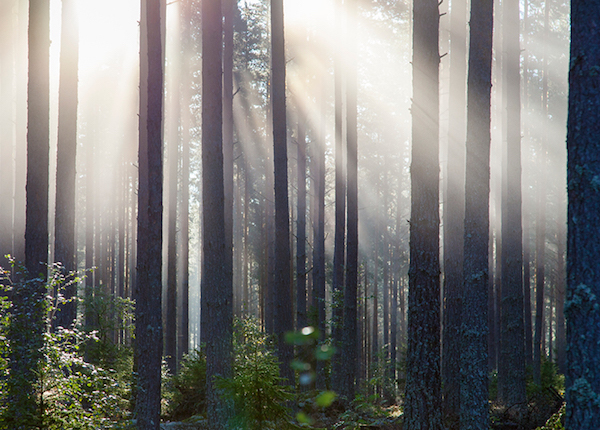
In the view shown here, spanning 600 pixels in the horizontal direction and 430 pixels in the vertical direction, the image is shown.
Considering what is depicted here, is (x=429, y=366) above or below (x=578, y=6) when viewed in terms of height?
below

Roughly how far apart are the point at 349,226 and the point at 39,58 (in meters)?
8.76

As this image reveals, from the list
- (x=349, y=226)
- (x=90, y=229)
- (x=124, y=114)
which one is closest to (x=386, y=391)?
(x=349, y=226)

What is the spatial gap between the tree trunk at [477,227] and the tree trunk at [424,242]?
A: 1634 mm

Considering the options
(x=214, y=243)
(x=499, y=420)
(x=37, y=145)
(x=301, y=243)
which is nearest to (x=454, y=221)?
(x=499, y=420)

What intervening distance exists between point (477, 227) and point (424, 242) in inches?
82.3

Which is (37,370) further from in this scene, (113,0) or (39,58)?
(113,0)

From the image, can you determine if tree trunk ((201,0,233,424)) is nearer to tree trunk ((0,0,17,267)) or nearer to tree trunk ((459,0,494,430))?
tree trunk ((459,0,494,430))

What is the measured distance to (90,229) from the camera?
90.6 feet

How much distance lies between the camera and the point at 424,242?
23.1ft

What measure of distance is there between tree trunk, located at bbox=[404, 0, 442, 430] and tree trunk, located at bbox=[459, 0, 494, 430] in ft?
5.36

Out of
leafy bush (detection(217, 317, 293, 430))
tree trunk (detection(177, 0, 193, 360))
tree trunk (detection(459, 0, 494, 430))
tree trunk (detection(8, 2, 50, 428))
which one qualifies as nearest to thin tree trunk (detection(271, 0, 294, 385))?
tree trunk (detection(459, 0, 494, 430))

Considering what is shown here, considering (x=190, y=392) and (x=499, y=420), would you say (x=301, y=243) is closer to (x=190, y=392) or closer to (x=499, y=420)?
(x=190, y=392)

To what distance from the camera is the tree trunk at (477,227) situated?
27.3 ft

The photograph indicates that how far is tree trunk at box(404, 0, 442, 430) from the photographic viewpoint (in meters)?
6.84
